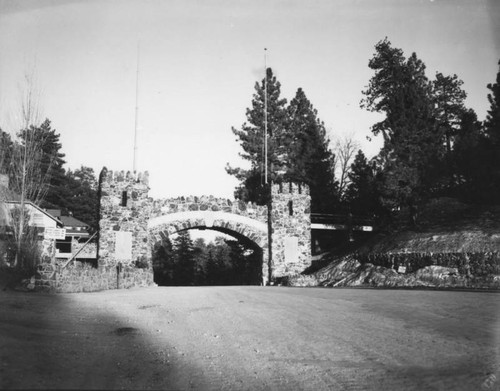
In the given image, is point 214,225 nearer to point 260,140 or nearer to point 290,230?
point 290,230

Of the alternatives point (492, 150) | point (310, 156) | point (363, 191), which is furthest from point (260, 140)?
point (492, 150)

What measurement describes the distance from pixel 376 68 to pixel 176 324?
74.0 ft

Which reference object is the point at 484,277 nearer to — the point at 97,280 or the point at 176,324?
the point at 176,324

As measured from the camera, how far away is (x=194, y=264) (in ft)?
128

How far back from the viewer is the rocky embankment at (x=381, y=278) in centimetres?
1545

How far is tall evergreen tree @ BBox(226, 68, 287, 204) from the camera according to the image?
106 feet

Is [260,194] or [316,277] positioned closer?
[316,277]

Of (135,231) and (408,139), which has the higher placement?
(408,139)

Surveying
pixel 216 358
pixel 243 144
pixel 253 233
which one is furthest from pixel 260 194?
pixel 216 358

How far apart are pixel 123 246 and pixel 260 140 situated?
1697 cm

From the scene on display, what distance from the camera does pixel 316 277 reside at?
1973 centimetres

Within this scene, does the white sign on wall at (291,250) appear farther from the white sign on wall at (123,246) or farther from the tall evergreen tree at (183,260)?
the tall evergreen tree at (183,260)

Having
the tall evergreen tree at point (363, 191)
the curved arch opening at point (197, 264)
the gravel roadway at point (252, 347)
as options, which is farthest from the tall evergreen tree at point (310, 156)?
the gravel roadway at point (252, 347)

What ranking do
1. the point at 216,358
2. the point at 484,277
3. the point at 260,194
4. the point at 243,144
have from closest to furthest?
the point at 216,358 → the point at 484,277 → the point at 260,194 → the point at 243,144
